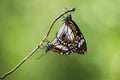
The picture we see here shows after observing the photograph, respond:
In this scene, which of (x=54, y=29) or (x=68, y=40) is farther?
(x=54, y=29)

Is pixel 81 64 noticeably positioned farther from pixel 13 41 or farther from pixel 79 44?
pixel 79 44

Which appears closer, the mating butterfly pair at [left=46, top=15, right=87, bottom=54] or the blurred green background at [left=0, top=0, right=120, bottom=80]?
the mating butterfly pair at [left=46, top=15, right=87, bottom=54]

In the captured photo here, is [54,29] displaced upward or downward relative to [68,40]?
upward

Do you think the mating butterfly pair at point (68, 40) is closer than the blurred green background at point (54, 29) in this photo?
Yes
